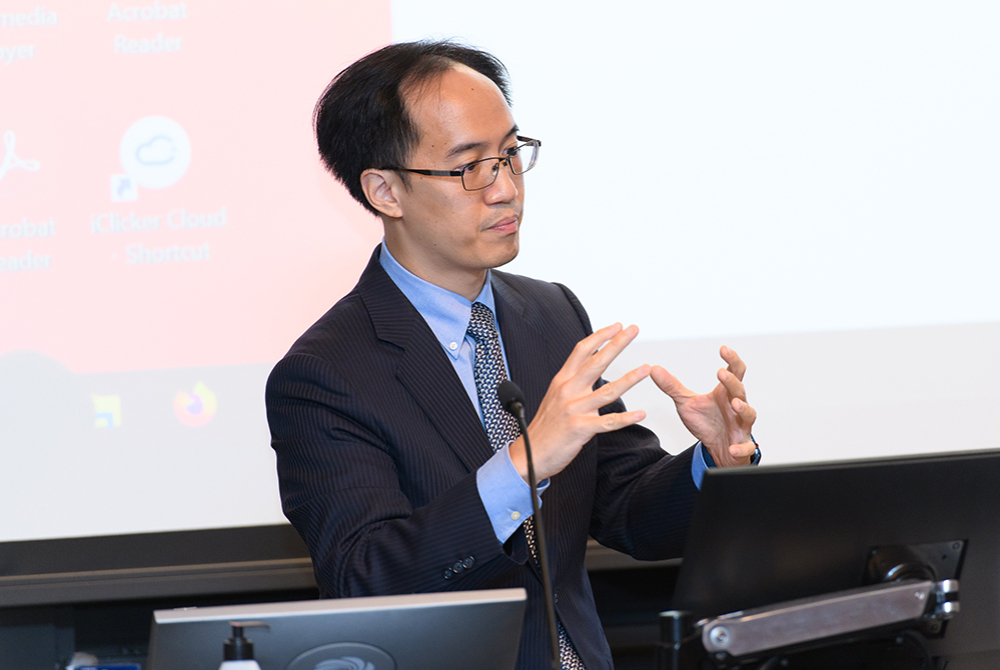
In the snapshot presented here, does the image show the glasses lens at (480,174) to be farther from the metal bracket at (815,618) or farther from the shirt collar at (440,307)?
the metal bracket at (815,618)

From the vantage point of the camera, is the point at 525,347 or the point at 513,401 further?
the point at 525,347

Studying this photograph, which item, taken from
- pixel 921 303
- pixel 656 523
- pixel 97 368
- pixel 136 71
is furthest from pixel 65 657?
pixel 921 303

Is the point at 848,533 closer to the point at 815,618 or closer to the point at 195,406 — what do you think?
the point at 815,618

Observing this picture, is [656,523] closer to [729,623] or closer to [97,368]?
[729,623]

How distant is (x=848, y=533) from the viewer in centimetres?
110

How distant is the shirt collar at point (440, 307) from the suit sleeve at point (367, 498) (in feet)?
0.63

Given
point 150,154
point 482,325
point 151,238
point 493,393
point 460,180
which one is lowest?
point 493,393

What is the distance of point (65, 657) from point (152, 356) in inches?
39.1

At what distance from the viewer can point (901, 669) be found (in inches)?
43.9

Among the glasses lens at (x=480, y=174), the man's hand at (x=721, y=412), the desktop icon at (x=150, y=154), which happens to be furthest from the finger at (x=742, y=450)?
the desktop icon at (x=150, y=154)

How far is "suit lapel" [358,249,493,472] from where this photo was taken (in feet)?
5.37

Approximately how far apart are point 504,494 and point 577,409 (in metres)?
0.17

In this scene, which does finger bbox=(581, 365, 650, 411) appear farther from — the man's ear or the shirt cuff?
the man's ear

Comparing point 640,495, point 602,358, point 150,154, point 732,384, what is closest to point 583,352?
point 602,358
